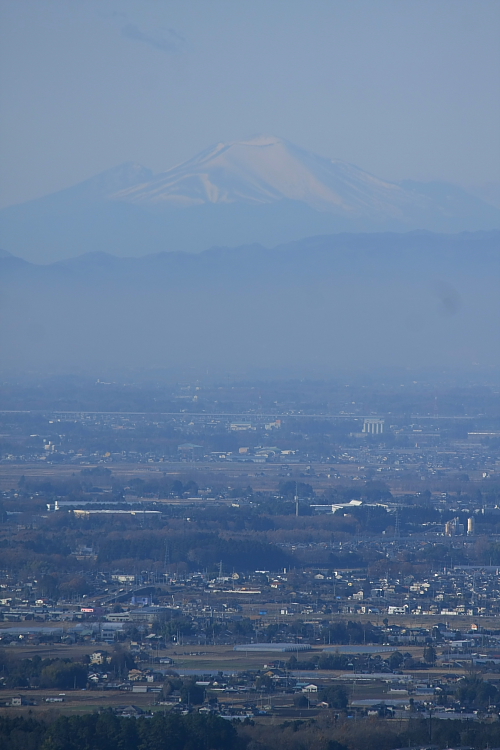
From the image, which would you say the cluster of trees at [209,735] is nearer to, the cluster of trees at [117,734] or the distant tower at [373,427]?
the cluster of trees at [117,734]

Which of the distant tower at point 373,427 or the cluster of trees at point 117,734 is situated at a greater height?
the distant tower at point 373,427

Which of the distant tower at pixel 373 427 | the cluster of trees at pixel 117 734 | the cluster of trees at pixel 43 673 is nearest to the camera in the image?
the cluster of trees at pixel 117 734

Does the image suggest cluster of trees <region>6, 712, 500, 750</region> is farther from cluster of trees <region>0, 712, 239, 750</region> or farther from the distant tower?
the distant tower

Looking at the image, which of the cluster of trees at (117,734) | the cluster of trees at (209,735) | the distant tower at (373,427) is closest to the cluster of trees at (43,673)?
the cluster of trees at (209,735)

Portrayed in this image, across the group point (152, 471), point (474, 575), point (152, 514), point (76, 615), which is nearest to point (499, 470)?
point (152, 471)

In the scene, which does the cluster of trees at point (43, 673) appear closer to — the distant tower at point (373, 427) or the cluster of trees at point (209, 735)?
the cluster of trees at point (209, 735)

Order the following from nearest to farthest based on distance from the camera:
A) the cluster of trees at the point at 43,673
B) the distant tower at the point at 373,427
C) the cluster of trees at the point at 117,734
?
the cluster of trees at the point at 117,734 → the cluster of trees at the point at 43,673 → the distant tower at the point at 373,427

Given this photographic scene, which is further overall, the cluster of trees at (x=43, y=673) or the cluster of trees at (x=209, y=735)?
the cluster of trees at (x=43, y=673)

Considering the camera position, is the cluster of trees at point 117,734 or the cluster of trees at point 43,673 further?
the cluster of trees at point 43,673

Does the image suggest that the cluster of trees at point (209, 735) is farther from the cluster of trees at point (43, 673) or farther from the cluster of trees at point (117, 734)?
the cluster of trees at point (43, 673)

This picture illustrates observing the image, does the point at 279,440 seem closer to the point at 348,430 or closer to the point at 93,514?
the point at 348,430
